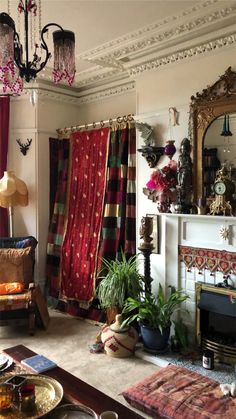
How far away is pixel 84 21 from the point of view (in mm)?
3033

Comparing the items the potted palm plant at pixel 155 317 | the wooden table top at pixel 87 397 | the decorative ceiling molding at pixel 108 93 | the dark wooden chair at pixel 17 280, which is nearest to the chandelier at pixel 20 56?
the wooden table top at pixel 87 397

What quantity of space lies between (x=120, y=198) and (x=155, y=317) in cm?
137

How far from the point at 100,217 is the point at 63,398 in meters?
2.47

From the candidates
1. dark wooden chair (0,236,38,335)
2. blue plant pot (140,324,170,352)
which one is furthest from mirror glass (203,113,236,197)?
dark wooden chair (0,236,38,335)

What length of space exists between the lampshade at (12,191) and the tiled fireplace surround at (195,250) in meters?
1.82

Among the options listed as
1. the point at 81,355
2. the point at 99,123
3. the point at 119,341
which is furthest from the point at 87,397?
the point at 99,123

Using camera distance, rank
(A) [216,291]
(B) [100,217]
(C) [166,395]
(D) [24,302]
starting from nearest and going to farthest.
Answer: (C) [166,395], (A) [216,291], (D) [24,302], (B) [100,217]

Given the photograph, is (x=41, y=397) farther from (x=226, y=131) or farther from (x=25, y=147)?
(x=25, y=147)

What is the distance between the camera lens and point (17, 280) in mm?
4012

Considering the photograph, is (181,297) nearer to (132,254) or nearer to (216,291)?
(216,291)

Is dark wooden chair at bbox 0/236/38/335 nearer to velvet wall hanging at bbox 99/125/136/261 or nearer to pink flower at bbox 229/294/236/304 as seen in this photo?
→ velvet wall hanging at bbox 99/125/136/261

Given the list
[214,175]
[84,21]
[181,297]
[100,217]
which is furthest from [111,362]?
[84,21]

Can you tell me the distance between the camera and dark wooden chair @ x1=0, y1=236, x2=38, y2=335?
362cm

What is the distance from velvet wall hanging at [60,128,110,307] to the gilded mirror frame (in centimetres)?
120
